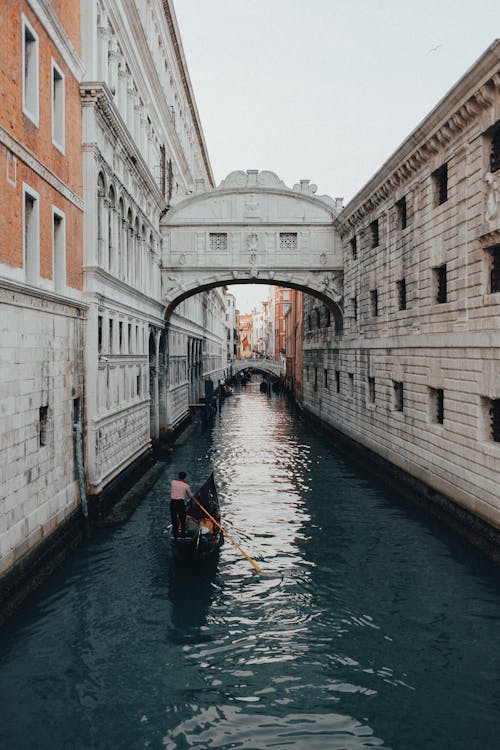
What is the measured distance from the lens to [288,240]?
77.7ft

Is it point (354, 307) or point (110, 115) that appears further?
point (354, 307)

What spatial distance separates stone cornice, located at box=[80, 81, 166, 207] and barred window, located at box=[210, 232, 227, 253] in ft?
16.7

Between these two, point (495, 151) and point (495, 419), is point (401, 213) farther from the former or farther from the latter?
point (495, 419)

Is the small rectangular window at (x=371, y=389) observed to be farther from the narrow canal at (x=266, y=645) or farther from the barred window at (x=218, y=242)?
the barred window at (x=218, y=242)

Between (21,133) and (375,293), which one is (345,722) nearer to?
(21,133)

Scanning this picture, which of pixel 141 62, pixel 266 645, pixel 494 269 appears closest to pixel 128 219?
pixel 141 62

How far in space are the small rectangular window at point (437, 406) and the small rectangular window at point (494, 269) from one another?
3.33 m

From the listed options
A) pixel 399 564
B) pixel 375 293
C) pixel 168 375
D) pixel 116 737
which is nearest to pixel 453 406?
pixel 399 564

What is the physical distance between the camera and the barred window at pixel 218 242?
2369 centimetres

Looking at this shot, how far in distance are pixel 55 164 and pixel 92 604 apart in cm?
721

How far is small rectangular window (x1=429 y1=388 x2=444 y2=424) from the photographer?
1423 cm

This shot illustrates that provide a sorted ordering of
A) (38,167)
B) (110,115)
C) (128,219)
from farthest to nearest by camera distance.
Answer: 1. (128,219)
2. (110,115)
3. (38,167)

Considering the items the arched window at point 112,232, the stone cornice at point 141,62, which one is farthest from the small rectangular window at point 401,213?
the stone cornice at point 141,62

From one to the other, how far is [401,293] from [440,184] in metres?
3.60
